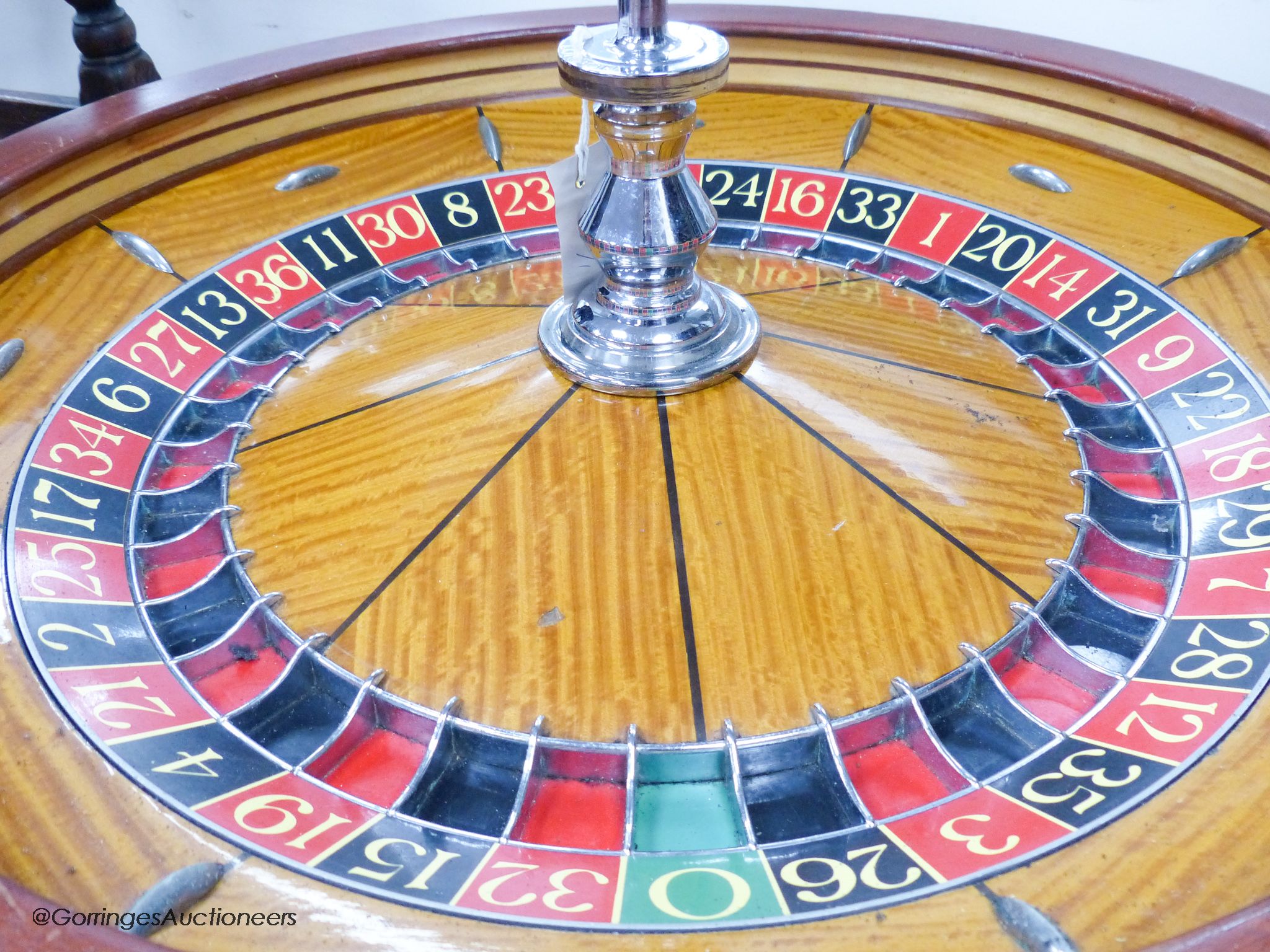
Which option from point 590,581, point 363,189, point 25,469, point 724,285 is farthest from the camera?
point 363,189

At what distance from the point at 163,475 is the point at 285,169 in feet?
2.52

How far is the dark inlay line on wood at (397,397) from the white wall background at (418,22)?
104 centimetres

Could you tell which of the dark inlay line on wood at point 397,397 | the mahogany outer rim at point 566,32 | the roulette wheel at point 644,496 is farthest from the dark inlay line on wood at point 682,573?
the mahogany outer rim at point 566,32

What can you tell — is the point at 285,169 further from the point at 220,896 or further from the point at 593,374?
the point at 220,896

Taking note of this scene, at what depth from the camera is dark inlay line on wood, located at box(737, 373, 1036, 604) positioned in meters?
1.34

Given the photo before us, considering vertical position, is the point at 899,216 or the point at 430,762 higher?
the point at 899,216

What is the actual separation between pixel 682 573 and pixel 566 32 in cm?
125

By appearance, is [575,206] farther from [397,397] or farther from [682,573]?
[682,573]

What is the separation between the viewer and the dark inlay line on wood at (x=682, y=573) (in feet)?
3.96

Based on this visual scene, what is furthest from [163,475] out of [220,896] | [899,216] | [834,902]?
[899,216]

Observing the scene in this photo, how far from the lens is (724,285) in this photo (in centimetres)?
186

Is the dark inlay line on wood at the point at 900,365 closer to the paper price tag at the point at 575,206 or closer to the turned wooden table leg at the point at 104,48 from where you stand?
the paper price tag at the point at 575,206

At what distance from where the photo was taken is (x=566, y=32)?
2.12 m

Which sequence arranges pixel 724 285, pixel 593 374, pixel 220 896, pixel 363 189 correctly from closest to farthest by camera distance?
pixel 220 896
pixel 593 374
pixel 724 285
pixel 363 189
